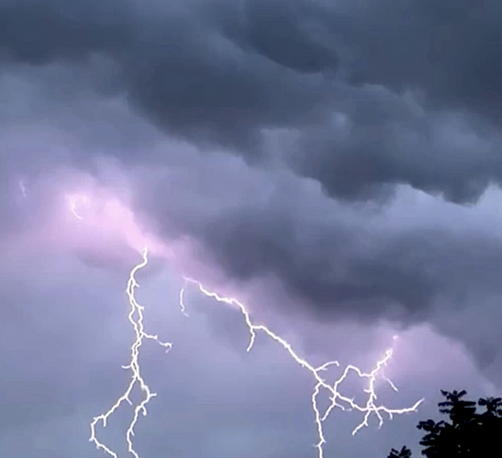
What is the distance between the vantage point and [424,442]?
23375 millimetres

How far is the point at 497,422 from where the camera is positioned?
2306 cm

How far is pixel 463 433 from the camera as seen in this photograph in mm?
23109

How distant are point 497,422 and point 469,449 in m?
1.04

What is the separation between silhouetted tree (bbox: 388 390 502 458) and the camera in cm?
2278

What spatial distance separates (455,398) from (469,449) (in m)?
1.38

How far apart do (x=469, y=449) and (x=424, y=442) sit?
1190 mm

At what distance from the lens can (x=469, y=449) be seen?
23000 mm

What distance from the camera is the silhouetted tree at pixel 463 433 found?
22781mm

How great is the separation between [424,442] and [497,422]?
201 centimetres

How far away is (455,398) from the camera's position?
76.9 feet
